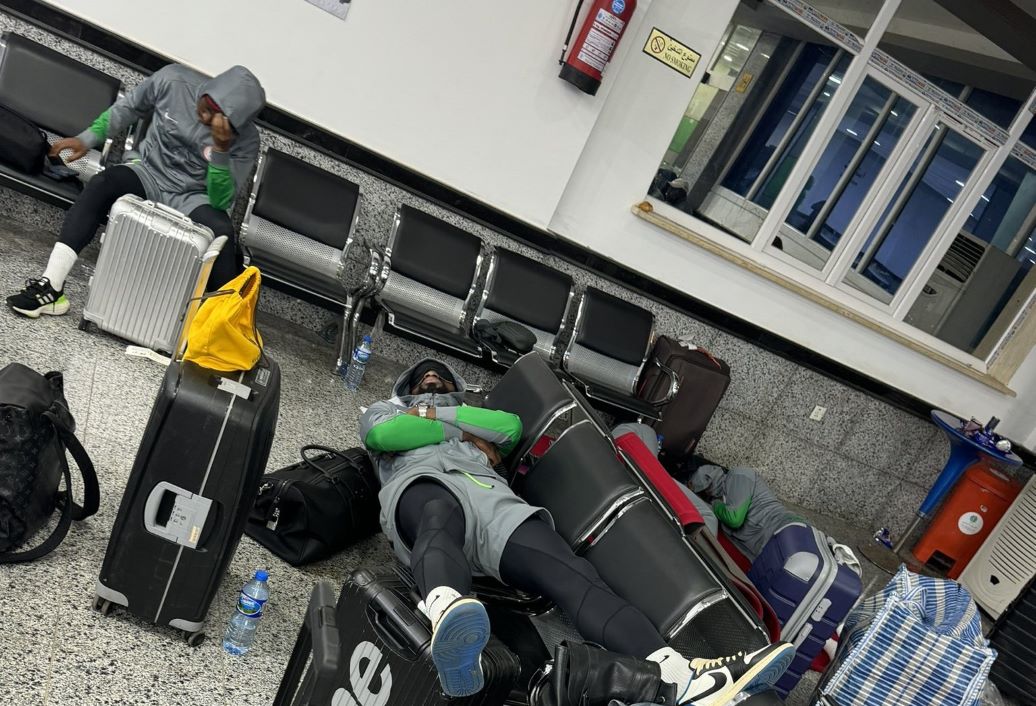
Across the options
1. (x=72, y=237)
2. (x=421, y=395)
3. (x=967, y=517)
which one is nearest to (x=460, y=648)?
(x=421, y=395)

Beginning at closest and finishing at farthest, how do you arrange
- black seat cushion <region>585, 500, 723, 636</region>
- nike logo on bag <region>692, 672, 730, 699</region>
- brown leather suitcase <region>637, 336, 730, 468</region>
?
1. nike logo on bag <region>692, 672, 730, 699</region>
2. black seat cushion <region>585, 500, 723, 636</region>
3. brown leather suitcase <region>637, 336, 730, 468</region>

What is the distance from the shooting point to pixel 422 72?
4.81 meters

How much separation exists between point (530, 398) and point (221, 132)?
71.9 inches

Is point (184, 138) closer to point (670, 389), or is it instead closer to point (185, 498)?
point (185, 498)

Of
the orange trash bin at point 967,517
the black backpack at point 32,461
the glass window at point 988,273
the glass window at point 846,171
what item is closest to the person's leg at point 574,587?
the black backpack at point 32,461

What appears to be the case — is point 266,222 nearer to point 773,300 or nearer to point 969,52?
point 773,300

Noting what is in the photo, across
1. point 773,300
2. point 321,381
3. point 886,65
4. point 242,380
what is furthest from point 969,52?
point 242,380

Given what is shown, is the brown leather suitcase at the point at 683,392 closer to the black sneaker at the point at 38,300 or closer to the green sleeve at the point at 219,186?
the green sleeve at the point at 219,186

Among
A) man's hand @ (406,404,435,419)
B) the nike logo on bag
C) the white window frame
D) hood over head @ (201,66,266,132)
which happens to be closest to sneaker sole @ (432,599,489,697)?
the nike logo on bag

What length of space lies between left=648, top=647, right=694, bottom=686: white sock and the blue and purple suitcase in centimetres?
123

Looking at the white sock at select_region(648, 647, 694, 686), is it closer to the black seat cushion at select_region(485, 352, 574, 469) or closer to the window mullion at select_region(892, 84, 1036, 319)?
the black seat cushion at select_region(485, 352, 574, 469)

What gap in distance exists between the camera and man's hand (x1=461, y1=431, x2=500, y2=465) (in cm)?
303

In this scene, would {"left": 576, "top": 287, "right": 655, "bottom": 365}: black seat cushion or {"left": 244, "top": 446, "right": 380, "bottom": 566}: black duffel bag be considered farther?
{"left": 576, "top": 287, "right": 655, "bottom": 365}: black seat cushion

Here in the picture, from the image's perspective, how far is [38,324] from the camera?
3412 millimetres
